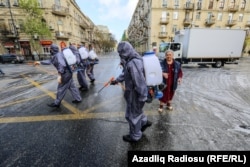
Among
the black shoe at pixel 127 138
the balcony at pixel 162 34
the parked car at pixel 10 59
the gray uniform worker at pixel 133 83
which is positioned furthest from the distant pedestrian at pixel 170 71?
the balcony at pixel 162 34

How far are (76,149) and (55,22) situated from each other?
29347 mm

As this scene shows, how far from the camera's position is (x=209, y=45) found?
1349cm

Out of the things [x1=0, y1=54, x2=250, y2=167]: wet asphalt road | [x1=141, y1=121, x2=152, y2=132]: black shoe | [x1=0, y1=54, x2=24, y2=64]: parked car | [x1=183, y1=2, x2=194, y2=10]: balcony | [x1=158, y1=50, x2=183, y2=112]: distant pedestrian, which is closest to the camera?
[x1=0, y1=54, x2=250, y2=167]: wet asphalt road

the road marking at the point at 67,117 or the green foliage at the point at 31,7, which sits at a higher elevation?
the green foliage at the point at 31,7

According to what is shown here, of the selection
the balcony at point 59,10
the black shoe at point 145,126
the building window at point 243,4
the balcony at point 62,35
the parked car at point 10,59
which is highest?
the building window at point 243,4

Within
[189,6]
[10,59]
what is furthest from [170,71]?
[189,6]

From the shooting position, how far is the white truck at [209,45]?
13.3 metres

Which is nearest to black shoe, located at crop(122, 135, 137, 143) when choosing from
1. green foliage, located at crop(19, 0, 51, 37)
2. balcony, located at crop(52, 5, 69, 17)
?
green foliage, located at crop(19, 0, 51, 37)

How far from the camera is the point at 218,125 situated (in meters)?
3.26

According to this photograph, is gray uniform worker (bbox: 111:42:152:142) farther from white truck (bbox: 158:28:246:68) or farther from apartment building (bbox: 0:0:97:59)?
apartment building (bbox: 0:0:97:59)

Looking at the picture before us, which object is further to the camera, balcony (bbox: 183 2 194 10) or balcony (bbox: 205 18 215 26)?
balcony (bbox: 205 18 215 26)

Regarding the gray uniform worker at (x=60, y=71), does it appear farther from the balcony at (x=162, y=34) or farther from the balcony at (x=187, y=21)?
the balcony at (x=187, y=21)

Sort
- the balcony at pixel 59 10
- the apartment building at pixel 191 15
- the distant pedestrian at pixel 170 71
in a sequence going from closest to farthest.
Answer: the distant pedestrian at pixel 170 71
the balcony at pixel 59 10
the apartment building at pixel 191 15

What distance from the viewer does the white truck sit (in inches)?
524
